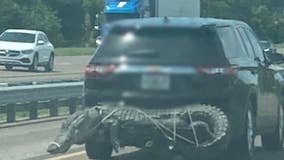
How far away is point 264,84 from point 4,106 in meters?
6.60

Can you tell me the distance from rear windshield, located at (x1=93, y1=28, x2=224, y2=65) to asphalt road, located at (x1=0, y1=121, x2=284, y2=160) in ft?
7.72

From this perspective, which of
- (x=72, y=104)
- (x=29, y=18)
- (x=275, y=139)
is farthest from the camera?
(x=29, y=18)

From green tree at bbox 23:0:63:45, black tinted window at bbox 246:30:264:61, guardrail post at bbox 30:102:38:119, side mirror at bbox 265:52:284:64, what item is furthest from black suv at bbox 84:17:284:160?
green tree at bbox 23:0:63:45

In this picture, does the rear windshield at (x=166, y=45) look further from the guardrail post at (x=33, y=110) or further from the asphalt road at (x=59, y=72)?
the asphalt road at (x=59, y=72)

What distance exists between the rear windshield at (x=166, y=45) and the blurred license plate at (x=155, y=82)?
0.23 m

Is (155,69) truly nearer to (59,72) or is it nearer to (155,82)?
(155,82)

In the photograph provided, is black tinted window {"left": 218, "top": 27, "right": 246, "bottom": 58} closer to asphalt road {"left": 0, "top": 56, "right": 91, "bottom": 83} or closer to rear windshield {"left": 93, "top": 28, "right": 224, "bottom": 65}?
rear windshield {"left": 93, "top": 28, "right": 224, "bottom": 65}

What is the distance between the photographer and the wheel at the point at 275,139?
15016 mm

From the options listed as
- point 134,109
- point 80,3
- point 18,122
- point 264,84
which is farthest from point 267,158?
point 80,3

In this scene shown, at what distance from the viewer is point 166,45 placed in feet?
36.4

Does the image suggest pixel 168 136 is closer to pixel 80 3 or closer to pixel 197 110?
pixel 197 110

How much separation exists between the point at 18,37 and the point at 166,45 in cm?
2819

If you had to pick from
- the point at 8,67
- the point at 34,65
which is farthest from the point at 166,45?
the point at 8,67

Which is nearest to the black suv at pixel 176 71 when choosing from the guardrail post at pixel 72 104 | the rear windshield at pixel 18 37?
the guardrail post at pixel 72 104
